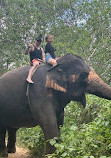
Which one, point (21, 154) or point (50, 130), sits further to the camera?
point (21, 154)

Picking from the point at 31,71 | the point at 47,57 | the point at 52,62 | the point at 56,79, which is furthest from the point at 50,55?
the point at 56,79

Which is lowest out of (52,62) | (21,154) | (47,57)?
(21,154)

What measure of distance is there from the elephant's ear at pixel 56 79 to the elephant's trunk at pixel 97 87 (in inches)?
15.3

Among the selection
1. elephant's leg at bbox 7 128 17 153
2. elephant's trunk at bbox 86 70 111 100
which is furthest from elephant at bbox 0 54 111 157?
elephant's leg at bbox 7 128 17 153

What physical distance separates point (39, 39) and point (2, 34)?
1288cm

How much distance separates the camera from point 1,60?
17297 mm

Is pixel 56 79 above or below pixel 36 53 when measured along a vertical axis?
below

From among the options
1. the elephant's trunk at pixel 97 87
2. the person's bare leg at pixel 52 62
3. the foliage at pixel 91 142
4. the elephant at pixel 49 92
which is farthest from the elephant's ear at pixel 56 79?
the foliage at pixel 91 142

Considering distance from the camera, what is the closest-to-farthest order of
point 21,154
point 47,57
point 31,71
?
point 31,71 → point 47,57 → point 21,154

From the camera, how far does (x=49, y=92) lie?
4.59 m

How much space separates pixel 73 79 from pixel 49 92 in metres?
0.41

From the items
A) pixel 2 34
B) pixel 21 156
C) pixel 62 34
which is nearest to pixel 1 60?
pixel 2 34

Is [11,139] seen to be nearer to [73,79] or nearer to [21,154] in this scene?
[21,154]

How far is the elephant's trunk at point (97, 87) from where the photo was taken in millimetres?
4380
